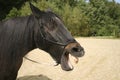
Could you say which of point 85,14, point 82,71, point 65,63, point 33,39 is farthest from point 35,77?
point 85,14

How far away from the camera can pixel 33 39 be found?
8.71 feet

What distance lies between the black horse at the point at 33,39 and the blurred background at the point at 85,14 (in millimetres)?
18423

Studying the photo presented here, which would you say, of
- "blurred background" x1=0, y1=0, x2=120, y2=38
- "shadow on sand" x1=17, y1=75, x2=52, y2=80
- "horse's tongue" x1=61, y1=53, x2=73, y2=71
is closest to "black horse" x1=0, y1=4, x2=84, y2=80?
"horse's tongue" x1=61, y1=53, x2=73, y2=71

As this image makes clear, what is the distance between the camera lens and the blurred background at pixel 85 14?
2470 cm

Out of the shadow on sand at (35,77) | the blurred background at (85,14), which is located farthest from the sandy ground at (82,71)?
the blurred background at (85,14)

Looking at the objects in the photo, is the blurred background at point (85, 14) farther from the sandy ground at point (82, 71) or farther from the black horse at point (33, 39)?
the black horse at point (33, 39)

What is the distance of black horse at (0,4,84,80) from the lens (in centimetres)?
254

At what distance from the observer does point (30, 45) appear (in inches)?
106

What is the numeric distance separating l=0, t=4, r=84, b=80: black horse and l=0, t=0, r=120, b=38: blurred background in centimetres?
1842

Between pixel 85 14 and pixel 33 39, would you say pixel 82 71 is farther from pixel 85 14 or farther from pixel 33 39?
pixel 85 14

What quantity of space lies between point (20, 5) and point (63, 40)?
23.3 metres

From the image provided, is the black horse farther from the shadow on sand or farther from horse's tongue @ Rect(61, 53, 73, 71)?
the shadow on sand

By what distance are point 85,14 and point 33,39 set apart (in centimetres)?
3258

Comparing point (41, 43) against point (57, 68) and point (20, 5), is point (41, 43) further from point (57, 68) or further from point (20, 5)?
point (20, 5)
